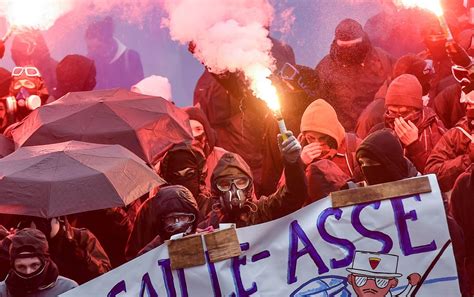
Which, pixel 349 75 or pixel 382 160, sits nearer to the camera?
pixel 382 160

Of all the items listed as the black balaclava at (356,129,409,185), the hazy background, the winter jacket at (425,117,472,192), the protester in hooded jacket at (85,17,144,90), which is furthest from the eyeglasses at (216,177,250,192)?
the protester in hooded jacket at (85,17,144,90)

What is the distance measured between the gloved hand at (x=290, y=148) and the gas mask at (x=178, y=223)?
65 centimetres

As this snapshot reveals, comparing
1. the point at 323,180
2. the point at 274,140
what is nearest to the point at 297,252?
the point at 323,180

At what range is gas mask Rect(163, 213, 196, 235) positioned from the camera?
5754 mm

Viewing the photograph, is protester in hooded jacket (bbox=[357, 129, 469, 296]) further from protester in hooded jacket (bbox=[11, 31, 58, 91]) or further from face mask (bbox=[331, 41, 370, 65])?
protester in hooded jacket (bbox=[11, 31, 58, 91])

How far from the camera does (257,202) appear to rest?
19.7 feet

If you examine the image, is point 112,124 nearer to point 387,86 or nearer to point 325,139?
point 325,139

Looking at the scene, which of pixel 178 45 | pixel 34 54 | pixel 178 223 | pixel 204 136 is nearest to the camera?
pixel 178 223

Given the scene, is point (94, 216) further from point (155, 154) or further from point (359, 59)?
point (359, 59)

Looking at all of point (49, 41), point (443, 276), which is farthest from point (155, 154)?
point (49, 41)

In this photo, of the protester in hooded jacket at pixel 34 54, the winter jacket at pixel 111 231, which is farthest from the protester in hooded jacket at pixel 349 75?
the protester in hooded jacket at pixel 34 54

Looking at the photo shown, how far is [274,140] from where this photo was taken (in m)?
8.08

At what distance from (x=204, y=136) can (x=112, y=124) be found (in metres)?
0.95

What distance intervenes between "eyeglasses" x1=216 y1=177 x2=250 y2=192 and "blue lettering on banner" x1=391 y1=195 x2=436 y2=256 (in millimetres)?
1172
